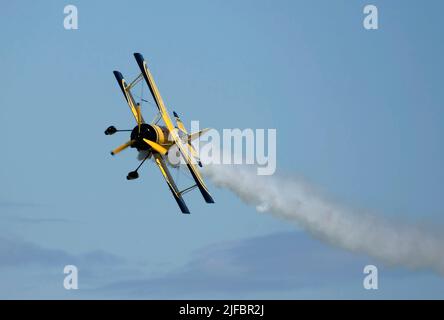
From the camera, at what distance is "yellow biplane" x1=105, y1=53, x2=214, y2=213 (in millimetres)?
87812

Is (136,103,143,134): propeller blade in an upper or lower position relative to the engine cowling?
upper

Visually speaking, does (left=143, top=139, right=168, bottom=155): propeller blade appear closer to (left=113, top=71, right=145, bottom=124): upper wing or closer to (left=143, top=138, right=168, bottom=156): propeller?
(left=143, top=138, right=168, bottom=156): propeller

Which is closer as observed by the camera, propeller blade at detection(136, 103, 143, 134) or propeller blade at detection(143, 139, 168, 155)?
propeller blade at detection(143, 139, 168, 155)

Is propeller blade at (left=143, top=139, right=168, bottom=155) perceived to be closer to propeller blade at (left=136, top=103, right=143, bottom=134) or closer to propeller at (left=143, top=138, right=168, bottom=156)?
propeller at (left=143, top=138, right=168, bottom=156)

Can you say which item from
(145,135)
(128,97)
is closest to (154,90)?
(128,97)

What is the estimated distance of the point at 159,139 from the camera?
88188 mm

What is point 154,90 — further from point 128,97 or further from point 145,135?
point 145,135

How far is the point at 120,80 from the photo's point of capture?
94812 millimetres

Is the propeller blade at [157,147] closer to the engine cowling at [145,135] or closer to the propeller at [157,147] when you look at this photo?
the propeller at [157,147]
